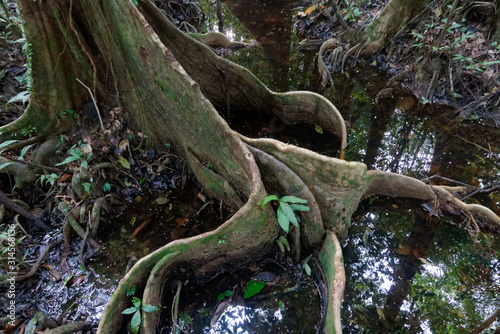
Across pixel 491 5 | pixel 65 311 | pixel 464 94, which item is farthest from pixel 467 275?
pixel 491 5

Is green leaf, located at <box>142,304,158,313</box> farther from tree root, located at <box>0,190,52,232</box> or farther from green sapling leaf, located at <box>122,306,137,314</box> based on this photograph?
tree root, located at <box>0,190,52,232</box>

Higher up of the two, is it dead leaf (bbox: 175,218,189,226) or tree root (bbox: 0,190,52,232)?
tree root (bbox: 0,190,52,232)

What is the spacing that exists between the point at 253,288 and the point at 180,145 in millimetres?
2172

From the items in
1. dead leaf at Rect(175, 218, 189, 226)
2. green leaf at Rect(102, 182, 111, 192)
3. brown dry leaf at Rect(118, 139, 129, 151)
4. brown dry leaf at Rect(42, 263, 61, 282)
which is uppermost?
brown dry leaf at Rect(118, 139, 129, 151)

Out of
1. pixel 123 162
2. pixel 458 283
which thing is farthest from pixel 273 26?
pixel 458 283

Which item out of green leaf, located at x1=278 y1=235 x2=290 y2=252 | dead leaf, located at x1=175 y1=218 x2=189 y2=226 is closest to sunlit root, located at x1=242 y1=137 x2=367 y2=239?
green leaf, located at x1=278 y1=235 x2=290 y2=252

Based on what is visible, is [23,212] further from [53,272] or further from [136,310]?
[136,310]

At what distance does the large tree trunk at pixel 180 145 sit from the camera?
300cm

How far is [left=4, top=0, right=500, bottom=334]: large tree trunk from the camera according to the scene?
3002 millimetres

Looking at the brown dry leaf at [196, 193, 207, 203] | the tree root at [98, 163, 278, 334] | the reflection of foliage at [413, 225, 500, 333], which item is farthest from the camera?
the brown dry leaf at [196, 193, 207, 203]

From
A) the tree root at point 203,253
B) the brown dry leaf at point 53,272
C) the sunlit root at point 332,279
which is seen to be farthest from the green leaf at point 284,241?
the brown dry leaf at point 53,272

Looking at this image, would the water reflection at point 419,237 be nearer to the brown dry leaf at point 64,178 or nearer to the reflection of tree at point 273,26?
the reflection of tree at point 273,26

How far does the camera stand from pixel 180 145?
4.21m

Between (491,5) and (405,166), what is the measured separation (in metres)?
3.80
